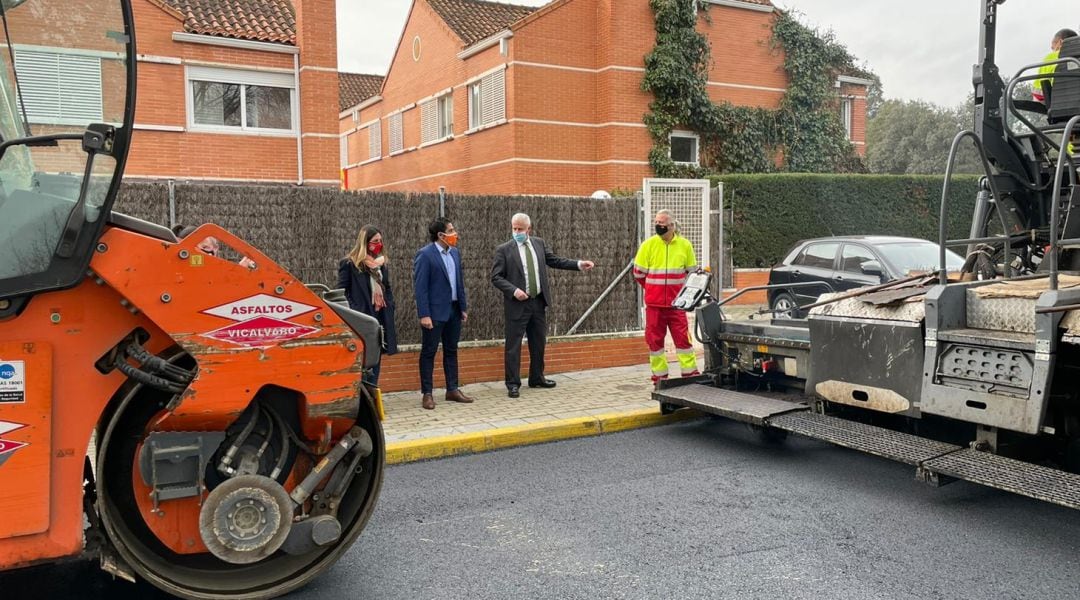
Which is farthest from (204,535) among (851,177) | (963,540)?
(851,177)

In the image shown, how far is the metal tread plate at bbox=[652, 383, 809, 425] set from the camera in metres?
5.82

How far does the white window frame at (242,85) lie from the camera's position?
17.5 m

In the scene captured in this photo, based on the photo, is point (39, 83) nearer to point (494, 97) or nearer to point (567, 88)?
point (567, 88)

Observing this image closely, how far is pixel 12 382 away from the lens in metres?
2.99

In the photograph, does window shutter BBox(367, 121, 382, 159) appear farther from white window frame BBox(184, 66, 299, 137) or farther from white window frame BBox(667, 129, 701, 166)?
white window frame BBox(667, 129, 701, 166)

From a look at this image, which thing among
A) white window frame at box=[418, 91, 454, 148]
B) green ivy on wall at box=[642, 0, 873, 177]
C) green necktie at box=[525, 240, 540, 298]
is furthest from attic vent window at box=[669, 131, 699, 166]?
green necktie at box=[525, 240, 540, 298]

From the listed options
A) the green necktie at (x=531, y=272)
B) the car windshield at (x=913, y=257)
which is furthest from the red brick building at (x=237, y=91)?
the car windshield at (x=913, y=257)

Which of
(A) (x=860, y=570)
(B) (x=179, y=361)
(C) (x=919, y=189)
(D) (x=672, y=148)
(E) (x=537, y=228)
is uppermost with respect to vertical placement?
(D) (x=672, y=148)

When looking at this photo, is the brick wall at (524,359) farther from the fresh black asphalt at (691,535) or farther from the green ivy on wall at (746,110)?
the green ivy on wall at (746,110)

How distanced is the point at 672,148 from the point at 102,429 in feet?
65.1

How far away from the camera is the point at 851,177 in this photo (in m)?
19.3

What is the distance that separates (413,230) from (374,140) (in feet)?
78.7

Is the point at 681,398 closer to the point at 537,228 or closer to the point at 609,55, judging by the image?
the point at 537,228

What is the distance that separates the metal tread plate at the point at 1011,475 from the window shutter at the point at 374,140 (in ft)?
92.1
